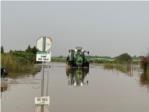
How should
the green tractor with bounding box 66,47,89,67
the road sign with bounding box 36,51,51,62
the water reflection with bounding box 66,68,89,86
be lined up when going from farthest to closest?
the green tractor with bounding box 66,47,89,67 < the water reflection with bounding box 66,68,89,86 < the road sign with bounding box 36,51,51,62

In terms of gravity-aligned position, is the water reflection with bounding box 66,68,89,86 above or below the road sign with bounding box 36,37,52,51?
below

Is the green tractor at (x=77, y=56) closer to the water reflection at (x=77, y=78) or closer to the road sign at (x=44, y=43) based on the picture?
the water reflection at (x=77, y=78)

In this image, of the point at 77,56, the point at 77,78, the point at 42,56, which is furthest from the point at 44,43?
the point at 77,56

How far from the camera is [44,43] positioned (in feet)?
32.8

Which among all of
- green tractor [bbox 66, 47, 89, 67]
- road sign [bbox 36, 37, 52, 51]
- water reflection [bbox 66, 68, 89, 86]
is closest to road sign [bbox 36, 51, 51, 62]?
road sign [bbox 36, 37, 52, 51]

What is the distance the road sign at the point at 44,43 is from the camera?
9.96 metres

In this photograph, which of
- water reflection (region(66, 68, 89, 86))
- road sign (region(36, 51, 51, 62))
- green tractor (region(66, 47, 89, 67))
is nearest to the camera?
road sign (region(36, 51, 51, 62))

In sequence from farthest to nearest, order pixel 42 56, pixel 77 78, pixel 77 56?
pixel 77 56
pixel 77 78
pixel 42 56

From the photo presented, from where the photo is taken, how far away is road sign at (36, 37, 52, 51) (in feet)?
32.7

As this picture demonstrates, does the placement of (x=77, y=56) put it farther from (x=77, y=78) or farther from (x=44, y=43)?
(x=44, y=43)

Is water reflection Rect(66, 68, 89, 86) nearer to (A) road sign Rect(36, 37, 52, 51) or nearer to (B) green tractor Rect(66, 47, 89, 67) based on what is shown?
(B) green tractor Rect(66, 47, 89, 67)

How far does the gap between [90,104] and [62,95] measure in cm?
285

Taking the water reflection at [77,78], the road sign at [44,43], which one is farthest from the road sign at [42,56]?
the water reflection at [77,78]

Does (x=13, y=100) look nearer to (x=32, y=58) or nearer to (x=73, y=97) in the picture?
(x=73, y=97)
